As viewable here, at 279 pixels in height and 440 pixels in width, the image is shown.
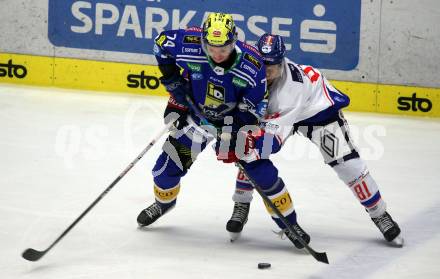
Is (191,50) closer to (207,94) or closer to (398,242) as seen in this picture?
(207,94)

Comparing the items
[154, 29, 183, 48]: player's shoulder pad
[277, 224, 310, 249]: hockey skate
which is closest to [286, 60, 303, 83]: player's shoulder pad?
[154, 29, 183, 48]: player's shoulder pad

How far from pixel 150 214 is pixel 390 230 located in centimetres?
128

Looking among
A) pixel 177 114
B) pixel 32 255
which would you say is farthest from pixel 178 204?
pixel 32 255

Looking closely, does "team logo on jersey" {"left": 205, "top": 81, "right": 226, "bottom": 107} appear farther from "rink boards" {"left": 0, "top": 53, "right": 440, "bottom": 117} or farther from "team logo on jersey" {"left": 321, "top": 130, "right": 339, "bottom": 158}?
"rink boards" {"left": 0, "top": 53, "right": 440, "bottom": 117}

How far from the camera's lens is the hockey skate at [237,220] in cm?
493

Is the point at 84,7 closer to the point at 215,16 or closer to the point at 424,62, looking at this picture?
the point at 424,62

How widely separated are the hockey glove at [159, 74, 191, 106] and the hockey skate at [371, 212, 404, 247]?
4.01ft

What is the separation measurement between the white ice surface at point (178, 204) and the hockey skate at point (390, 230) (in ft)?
0.17

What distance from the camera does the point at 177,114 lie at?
4.98m

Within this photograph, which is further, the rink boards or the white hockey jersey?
the rink boards

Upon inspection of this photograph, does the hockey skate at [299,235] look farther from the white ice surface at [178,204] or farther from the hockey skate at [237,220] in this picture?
the hockey skate at [237,220]

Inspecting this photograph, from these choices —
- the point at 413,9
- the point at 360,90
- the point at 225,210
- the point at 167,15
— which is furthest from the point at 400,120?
the point at 225,210

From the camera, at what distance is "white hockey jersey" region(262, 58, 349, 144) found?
4648mm

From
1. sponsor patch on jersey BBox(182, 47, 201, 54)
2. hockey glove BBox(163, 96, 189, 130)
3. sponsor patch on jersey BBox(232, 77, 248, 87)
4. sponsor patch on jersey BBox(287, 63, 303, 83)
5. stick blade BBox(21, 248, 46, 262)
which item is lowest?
stick blade BBox(21, 248, 46, 262)
